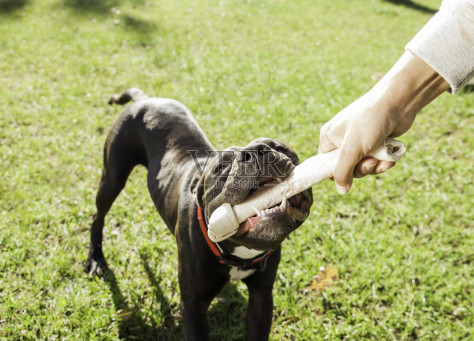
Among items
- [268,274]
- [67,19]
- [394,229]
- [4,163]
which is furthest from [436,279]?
[67,19]

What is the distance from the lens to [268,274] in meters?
2.68

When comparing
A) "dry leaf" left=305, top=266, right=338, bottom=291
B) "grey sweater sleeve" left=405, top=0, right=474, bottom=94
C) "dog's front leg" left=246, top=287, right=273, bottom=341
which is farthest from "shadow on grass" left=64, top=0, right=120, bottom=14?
"grey sweater sleeve" left=405, top=0, right=474, bottom=94

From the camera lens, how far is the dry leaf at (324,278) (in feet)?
11.4

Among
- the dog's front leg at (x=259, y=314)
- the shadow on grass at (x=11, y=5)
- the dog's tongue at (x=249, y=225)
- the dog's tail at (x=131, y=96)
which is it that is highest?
the dog's tongue at (x=249, y=225)

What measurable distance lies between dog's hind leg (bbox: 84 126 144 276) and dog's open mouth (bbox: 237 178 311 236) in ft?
5.92

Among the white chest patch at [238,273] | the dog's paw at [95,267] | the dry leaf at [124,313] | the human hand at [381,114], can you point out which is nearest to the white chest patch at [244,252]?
the white chest patch at [238,273]

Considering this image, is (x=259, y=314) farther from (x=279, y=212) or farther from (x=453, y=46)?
(x=453, y=46)

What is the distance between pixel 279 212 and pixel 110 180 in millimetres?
2162

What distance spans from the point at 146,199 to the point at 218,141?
4.55ft

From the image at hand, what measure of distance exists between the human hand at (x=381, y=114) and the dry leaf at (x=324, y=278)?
Result: 1962mm

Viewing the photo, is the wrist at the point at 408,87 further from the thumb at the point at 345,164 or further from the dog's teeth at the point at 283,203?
the dog's teeth at the point at 283,203

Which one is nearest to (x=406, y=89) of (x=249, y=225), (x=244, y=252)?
(x=249, y=225)

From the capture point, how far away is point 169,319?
3.25 m

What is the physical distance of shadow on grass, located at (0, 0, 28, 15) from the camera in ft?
32.4
